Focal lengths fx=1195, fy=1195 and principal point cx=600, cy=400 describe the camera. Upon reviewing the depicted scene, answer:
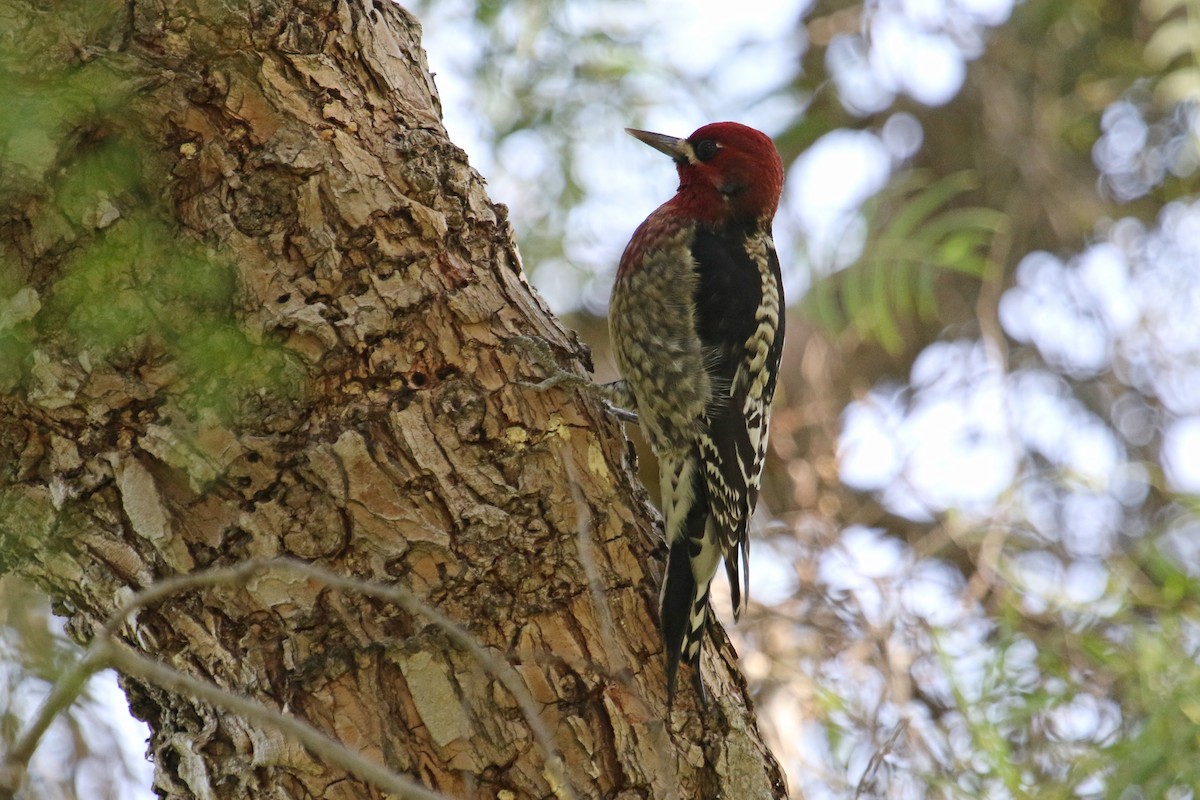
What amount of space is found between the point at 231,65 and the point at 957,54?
15.0ft

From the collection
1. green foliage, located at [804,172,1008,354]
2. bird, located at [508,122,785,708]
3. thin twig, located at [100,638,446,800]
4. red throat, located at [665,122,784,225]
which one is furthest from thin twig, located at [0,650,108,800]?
green foliage, located at [804,172,1008,354]

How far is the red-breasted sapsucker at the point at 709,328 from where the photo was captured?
11.1 feet

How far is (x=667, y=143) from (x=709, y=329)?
0.78 m

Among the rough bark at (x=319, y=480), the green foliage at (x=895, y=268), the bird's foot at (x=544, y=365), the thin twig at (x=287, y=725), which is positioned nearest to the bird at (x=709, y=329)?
the bird's foot at (x=544, y=365)

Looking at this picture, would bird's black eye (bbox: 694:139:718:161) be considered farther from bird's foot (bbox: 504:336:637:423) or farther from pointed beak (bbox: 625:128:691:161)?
bird's foot (bbox: 504:336:637:423)

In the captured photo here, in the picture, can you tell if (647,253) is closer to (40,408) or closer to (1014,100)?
(40,408)

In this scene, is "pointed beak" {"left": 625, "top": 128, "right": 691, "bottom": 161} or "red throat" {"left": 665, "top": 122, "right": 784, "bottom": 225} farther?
"pointed beak" {"left": 625, "top": 128, "right": 691, "bottom": 161}

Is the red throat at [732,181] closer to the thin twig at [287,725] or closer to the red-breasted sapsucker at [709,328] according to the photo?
the red-breasted sapsucker at [709,328]

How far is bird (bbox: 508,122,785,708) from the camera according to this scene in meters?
3.36

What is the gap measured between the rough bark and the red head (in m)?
1.54

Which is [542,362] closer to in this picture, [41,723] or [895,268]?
[41,723]

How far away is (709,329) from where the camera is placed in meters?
3.61

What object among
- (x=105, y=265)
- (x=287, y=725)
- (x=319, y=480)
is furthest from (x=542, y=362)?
(x=287, y=725)

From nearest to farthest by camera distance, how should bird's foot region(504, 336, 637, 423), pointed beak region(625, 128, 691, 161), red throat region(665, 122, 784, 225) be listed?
bird's foot region(504, 336, 637, 423)
red throat region(665, 122, 784, 225)
pointed beak region(625, 128, 691, 161)
